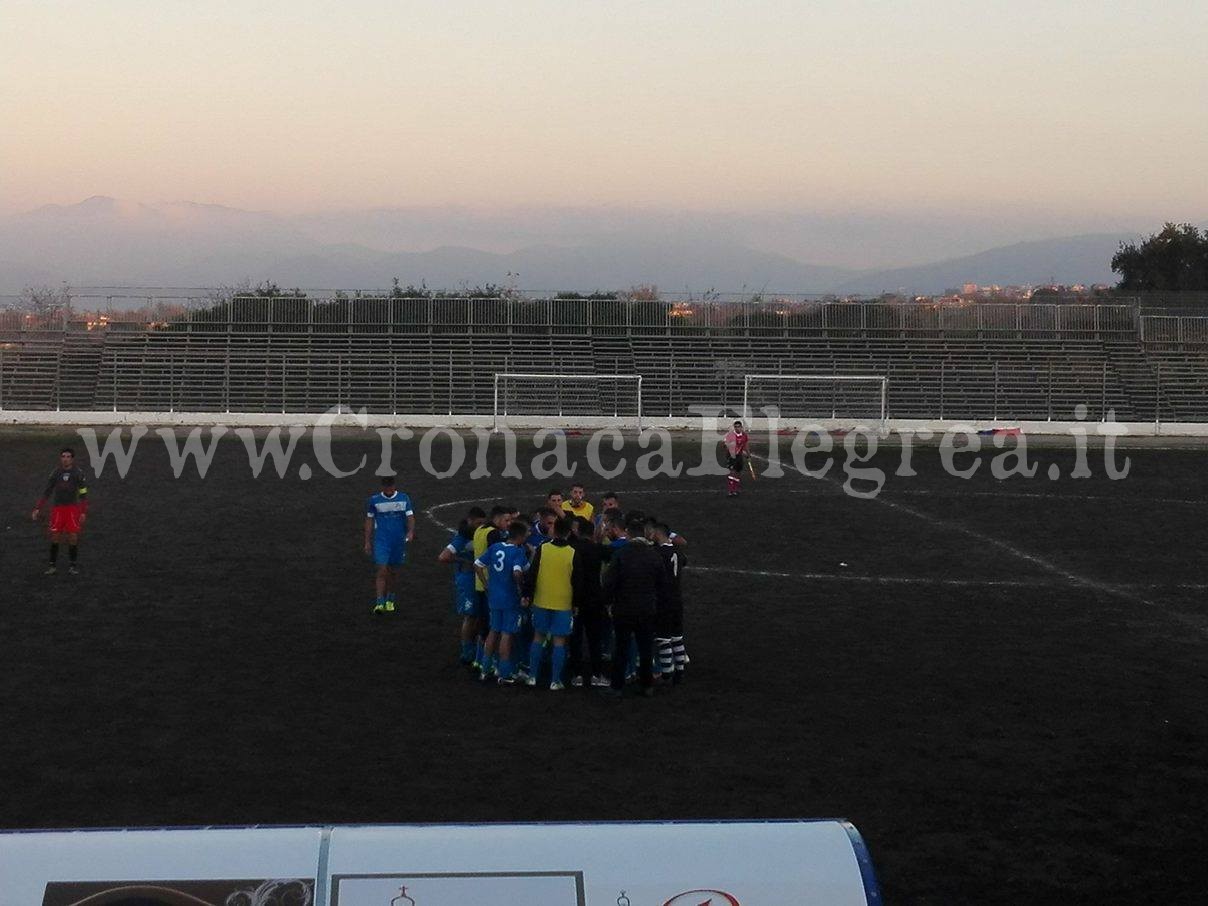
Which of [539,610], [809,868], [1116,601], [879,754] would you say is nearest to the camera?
[809,868]

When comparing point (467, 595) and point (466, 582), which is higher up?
point (466, 582)

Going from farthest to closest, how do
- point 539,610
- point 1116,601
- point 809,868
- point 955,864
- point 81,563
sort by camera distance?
point 81,563, point 1116,601, point 539,610, point 955,864, point 809,868

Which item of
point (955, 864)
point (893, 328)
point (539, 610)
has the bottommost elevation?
point (955, 864)

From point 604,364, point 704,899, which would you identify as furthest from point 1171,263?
point 704,899

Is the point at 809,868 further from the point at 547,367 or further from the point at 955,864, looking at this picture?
the point at 547,367

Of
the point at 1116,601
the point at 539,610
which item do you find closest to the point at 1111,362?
the point at 1116,601

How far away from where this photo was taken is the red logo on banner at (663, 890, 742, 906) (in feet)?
15.5

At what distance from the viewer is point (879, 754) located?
38.4 feet

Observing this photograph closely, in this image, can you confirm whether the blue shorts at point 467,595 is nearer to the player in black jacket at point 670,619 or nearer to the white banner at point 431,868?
the player in black jacket at point 670,619

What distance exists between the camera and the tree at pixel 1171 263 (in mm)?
87188

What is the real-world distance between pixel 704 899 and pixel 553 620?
896cm

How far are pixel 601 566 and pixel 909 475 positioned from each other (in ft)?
76.3

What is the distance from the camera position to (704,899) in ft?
15.5

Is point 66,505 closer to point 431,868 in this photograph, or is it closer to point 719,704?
point 719,704
